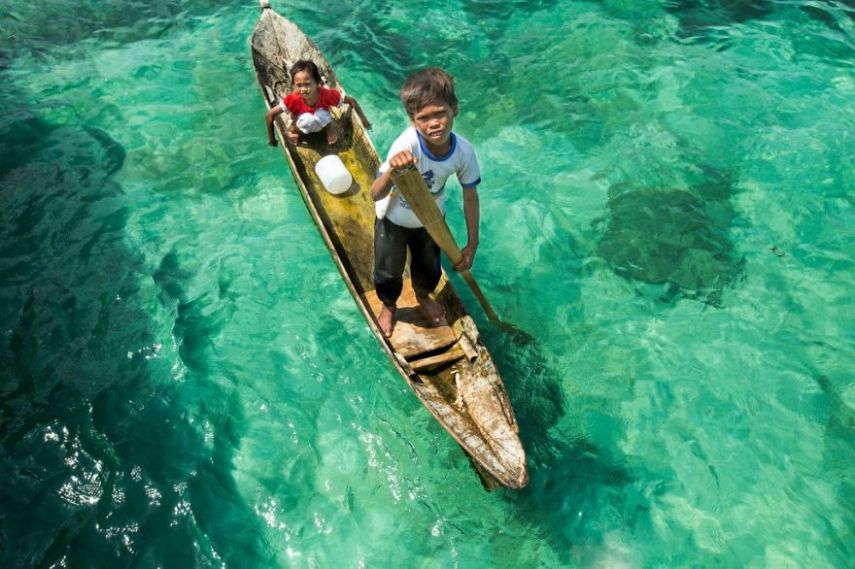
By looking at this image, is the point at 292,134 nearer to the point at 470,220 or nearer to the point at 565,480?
the point at 470,220

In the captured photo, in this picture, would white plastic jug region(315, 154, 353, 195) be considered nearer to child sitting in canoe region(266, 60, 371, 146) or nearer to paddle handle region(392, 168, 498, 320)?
child sitting in canoe region(266, 60, 371, 146)

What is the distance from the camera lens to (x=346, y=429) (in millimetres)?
5223

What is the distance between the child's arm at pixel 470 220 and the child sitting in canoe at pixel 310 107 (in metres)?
2.97

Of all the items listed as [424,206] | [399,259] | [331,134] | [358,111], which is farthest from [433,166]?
[331,134]

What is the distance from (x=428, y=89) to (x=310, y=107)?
3689mm

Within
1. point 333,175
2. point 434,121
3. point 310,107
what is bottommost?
point 333,175

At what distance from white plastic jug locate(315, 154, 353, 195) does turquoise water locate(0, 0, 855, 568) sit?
81 centimetres

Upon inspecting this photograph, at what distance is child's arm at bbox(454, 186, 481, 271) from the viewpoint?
4.28 metres

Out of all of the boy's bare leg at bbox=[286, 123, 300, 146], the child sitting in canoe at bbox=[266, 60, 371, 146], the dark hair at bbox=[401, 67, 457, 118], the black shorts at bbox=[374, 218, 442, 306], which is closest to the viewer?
the dark hair at bbox=[401, 67, 457, 118]

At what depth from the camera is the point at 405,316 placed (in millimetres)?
5395

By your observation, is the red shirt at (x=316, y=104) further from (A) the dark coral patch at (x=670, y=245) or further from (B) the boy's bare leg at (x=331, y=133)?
(A) the dark coral patch at (x=670, y=245)

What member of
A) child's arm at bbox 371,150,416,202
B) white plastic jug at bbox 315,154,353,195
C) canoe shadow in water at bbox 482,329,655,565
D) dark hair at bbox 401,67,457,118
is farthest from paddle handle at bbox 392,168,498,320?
white plastic jug at bbox 315,154,353,195

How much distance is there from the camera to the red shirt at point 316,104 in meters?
6.83

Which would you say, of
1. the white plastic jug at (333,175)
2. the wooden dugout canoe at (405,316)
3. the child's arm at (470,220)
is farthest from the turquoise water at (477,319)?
the child's arm at (470,220)
